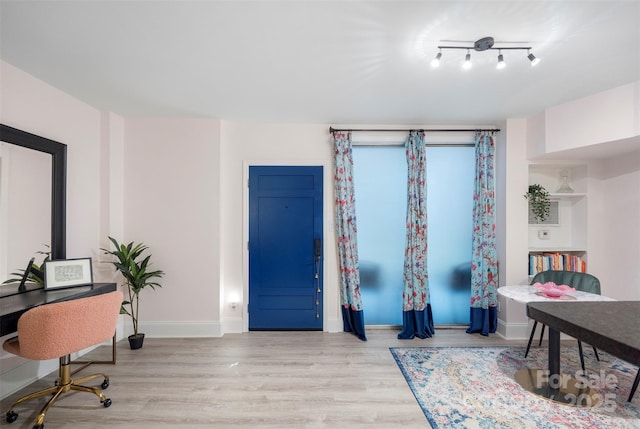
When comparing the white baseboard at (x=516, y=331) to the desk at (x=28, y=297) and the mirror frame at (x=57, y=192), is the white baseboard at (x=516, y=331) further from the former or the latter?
the mirror frame at (x=57, y=192)

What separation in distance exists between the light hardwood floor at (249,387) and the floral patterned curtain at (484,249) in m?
0.27

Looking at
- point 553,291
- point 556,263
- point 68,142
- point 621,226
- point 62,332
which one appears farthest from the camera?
point 556,263

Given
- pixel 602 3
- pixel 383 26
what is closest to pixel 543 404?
pixel 602 3

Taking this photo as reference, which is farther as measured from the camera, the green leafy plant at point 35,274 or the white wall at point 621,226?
the white wall at point 621,226

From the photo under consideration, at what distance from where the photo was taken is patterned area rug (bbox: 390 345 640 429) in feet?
6.41

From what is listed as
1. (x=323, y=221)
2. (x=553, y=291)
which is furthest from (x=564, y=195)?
(x=323, y=221)

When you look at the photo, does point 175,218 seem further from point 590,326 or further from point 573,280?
point 573,280

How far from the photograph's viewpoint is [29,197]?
2389 mm

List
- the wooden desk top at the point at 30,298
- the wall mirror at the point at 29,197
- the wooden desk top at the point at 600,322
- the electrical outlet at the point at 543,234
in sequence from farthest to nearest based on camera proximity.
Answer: the electrical outlet at the point at 543,234, the wall mirror at the point at 29,197, the wooden desk top at the point at 30,298, the wooden desk top at the point at 600,322

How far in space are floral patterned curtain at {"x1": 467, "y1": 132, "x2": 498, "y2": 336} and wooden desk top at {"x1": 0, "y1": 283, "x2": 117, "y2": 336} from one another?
4.00m

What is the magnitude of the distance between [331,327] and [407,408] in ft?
4.95

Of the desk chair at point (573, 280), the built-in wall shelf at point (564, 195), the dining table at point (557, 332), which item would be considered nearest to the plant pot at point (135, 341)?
the dining table at point (557, 332)

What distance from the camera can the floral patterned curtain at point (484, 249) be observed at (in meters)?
3.38

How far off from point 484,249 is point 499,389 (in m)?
1.59
